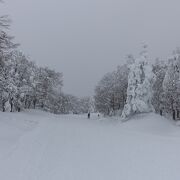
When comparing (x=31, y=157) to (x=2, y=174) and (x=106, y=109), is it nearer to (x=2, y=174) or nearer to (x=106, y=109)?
(x=2, y=174)

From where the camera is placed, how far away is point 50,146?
19266 millimetres

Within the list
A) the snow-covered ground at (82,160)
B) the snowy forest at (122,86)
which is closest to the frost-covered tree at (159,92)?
the snowy forest at (122,86)

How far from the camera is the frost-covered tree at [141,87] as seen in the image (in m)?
53.0

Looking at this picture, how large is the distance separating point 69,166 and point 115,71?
227ft

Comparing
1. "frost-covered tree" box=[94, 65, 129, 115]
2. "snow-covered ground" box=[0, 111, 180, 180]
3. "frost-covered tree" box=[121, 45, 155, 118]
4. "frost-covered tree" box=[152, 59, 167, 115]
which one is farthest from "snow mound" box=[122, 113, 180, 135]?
"frost-covered tree" box=[94, 65, 129, 115]

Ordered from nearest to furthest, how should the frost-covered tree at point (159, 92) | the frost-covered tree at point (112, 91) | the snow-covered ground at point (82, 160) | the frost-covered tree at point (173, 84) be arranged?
the snow-covered ground at point (82, 160), the frost-covered tree at point (173, 84), the frost-covered tree at point (159, 92), the frost-covered tree at point (112, 91)

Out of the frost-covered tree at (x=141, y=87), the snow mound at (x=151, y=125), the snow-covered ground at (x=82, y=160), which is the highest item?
the frost-covered tree at (x=141, y=87)

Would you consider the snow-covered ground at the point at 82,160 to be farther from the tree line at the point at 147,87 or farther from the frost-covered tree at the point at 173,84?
the frost-covered tree at the point at 173,84

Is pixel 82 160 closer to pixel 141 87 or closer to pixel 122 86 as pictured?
pixel 141 87

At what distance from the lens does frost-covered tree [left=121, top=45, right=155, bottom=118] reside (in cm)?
5300

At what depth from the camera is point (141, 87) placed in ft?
175

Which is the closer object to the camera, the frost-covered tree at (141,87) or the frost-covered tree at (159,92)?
the frost-covered tree at (141,87)

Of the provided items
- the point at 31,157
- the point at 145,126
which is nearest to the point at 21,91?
the point at 145,126

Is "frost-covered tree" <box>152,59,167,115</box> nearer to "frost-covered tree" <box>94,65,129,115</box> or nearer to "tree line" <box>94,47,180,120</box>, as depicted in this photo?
"tree line" <box>94,47,180,120</box>
